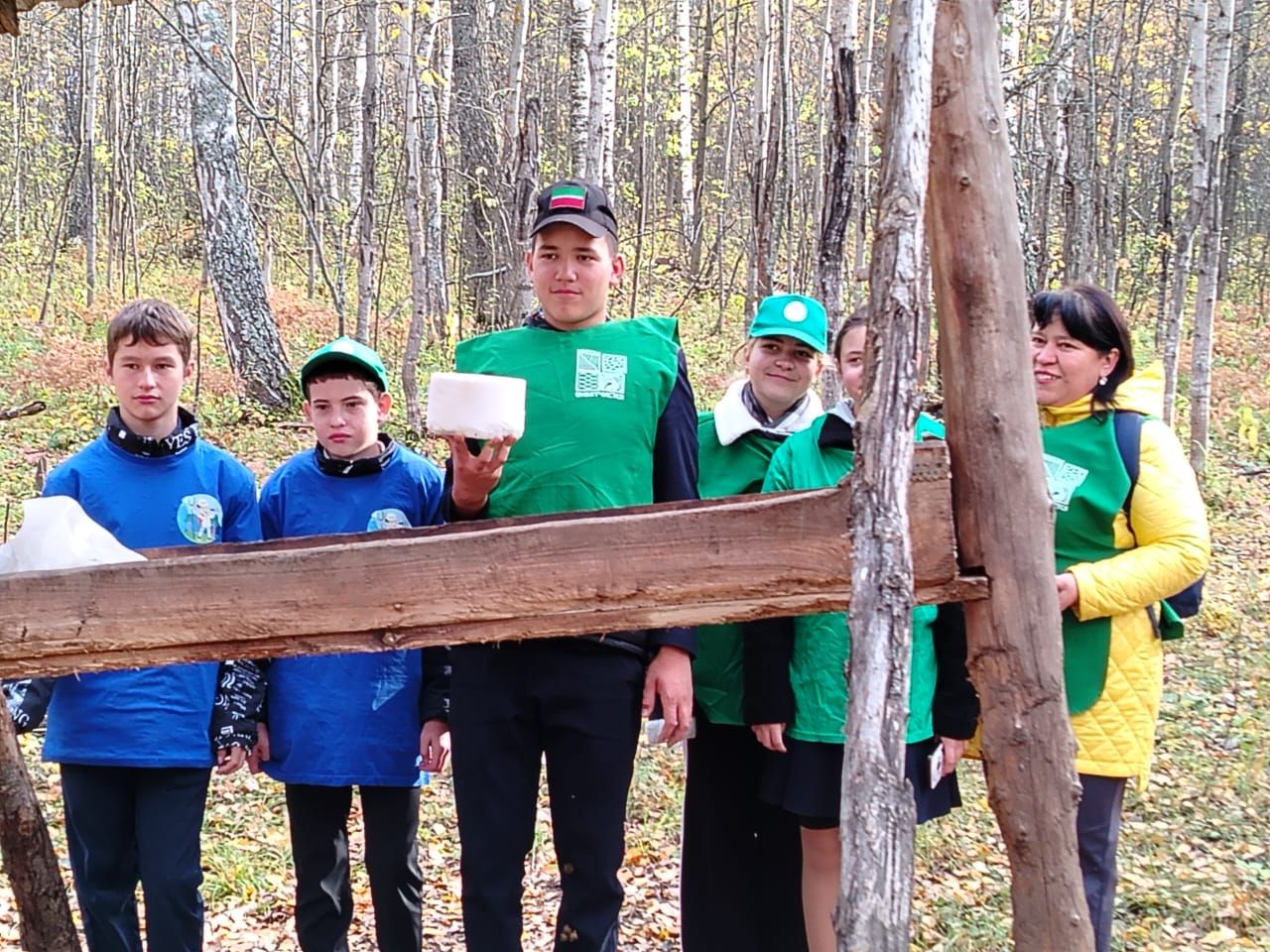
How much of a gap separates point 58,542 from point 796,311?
5.94 feet

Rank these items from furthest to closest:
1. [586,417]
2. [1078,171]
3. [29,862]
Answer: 1. [1078,171]
2. [586,417]
3. [29,862]

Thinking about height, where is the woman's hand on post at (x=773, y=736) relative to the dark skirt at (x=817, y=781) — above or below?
above

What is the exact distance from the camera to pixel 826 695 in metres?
2.71

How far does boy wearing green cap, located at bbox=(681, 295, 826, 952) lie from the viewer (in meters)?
2.99

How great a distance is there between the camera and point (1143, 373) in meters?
3.07

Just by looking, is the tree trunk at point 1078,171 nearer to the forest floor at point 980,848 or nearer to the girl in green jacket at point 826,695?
the forest floor at point 980,848

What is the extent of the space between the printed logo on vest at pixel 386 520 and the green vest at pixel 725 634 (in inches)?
30.6

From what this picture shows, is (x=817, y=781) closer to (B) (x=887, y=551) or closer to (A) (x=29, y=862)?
(B) (x=887, y=551)

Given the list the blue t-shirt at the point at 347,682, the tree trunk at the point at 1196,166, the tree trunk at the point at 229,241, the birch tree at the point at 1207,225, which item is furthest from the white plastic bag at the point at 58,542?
the birch tree at the point at 1207,225

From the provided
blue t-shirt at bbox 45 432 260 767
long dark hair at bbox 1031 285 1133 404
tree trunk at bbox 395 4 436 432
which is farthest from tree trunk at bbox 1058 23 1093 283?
blue t-shirt at bbox 45 432 260 767

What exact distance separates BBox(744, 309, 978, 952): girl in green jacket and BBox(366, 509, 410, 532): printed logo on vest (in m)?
0.92

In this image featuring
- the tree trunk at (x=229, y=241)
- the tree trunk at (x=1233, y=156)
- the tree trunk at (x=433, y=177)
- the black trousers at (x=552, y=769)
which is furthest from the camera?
the tree trunk at (x=1233, y=156)

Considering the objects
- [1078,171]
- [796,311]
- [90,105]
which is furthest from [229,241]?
[1078,171]

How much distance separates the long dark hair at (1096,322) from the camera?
2.82 metres
